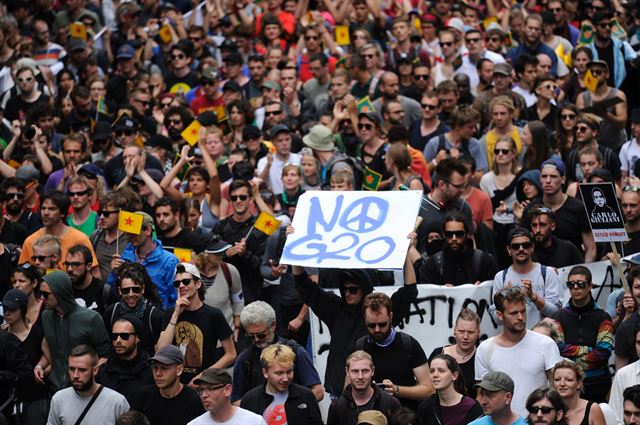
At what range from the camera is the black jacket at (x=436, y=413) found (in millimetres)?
10961

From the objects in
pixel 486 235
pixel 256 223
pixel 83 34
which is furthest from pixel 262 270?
pixel 83 34

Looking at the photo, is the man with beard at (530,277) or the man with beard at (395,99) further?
the man with beard at (395,99)

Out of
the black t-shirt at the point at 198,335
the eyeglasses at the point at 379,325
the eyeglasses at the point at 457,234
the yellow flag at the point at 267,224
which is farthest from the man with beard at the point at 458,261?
the black t-shirt at the point at 198,335

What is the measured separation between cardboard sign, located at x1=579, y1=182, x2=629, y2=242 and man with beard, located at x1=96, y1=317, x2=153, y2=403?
3820mm

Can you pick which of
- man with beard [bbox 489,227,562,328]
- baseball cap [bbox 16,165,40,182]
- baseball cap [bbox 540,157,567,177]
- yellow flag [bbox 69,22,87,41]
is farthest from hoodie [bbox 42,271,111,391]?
yellow flag [bbox 69,22,87,41]

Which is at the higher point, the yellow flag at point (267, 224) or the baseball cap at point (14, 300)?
the yellow flag at point (267, 224)

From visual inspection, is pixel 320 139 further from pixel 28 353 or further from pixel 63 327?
pixel 28 353

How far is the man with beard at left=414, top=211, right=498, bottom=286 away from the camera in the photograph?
13141 mm

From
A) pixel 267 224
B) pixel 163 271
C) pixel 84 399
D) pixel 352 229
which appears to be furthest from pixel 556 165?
pixel 84 399

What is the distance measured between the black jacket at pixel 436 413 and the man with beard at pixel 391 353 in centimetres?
46

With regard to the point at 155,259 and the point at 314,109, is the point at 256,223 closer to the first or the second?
the point at 155,259

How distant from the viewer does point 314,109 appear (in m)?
19.2

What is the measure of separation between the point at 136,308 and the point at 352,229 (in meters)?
1.79

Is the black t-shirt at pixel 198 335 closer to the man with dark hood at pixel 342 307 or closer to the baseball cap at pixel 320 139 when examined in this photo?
the man with dark hood at pixel 342 307
